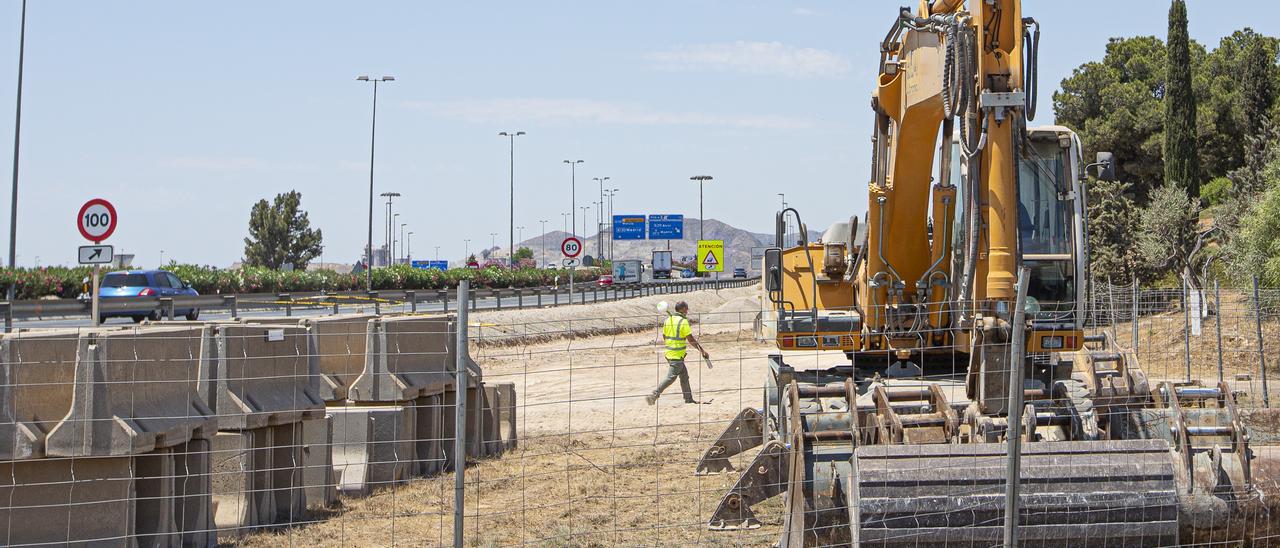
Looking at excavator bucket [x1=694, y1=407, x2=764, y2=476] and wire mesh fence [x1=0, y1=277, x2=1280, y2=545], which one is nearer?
wire mesh fence [x1=0, y1=277, x2=1280, y2=545]

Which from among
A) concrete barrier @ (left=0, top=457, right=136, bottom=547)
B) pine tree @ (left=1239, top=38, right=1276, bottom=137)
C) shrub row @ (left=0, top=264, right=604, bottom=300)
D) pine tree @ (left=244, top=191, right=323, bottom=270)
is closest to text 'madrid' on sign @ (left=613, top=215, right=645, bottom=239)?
shrub row @ (left=0, top=264, right=604, bottom=300)

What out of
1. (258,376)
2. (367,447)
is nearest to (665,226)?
(367,447)

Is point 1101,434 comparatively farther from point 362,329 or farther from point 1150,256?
point 1150,256

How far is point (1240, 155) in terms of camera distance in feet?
175

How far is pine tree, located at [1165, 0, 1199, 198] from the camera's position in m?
46.8

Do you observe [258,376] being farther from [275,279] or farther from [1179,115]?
[275,279]

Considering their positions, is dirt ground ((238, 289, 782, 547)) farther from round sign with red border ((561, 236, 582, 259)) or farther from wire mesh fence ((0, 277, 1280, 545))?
round sign with red border ((561, 236, 582, 259))

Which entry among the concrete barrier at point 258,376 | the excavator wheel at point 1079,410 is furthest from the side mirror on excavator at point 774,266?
the concrete barrier at point 258,376

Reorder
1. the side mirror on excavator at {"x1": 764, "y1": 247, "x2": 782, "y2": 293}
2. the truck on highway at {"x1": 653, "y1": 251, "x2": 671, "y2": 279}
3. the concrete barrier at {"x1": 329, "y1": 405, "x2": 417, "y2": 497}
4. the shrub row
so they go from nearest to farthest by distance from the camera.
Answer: the concrete barrier at {"x1": 329, "y1": 405, "x2": 417, "y2": 497} < the side mirror on excavator at {"x1": 764, "y1": 247, "x2": 782, "y2": 293} < the shrub row < the truck on highway at {"x1": 653, "y1": 251, "x2": 671, "y2": 279}

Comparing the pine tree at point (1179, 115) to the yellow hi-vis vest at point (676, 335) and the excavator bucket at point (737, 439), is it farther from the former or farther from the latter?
the excavator bucket at point (737, 439)

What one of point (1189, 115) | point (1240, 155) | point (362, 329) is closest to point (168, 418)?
point (362, 329)

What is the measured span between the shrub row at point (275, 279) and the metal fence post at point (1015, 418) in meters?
28.1

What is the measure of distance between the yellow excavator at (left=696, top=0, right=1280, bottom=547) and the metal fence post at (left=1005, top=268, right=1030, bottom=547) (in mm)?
11

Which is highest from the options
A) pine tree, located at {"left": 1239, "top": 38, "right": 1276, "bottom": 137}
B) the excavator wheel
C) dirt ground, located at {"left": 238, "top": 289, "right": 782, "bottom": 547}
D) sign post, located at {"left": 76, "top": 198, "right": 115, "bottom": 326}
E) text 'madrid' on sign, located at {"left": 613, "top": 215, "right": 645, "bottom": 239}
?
pine tree, located at {"left": 1239, "top": 38, "right": 1276, "bottom": 137}
